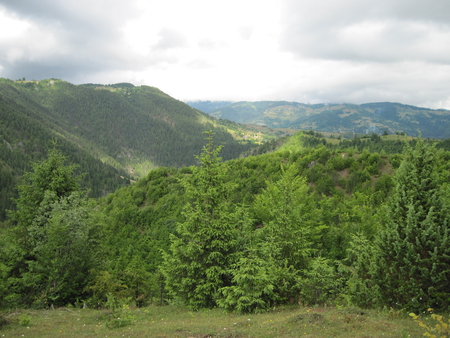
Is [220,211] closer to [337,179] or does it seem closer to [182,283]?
[182,283]

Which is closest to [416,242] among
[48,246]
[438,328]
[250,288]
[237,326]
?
[438,328]

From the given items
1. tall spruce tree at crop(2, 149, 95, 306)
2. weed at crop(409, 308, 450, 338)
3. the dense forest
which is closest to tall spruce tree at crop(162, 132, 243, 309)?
the dense forest

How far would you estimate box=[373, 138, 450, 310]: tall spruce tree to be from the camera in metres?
10.7

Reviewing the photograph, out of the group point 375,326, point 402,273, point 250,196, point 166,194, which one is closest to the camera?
point 375,326

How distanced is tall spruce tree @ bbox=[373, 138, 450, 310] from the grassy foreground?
111 cm

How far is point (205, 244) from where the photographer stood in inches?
659

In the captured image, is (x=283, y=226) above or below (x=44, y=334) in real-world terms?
above

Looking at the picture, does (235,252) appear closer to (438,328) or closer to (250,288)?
(250,288)

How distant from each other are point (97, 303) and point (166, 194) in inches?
1752

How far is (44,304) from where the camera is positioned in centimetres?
1767

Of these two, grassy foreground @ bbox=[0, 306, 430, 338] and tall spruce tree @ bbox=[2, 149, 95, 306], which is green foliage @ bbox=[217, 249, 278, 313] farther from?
tall spruce tree @ bbox=[2, 149, 95, 306]

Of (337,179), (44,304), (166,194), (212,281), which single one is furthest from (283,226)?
(166,194)

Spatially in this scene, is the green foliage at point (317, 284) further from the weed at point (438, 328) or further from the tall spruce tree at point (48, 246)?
the tall spruce tree at point (48, 246)

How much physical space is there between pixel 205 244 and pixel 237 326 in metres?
5.67
